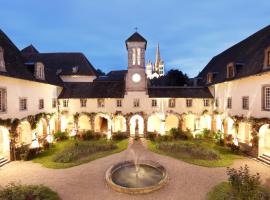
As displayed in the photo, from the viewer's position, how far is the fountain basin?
10.5 meters

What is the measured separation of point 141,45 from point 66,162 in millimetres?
18461

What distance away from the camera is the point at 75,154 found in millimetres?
16656

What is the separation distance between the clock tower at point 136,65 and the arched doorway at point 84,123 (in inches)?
329

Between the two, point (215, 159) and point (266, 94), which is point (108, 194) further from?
point (266, 94)

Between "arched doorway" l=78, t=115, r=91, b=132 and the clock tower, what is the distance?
8357 mm

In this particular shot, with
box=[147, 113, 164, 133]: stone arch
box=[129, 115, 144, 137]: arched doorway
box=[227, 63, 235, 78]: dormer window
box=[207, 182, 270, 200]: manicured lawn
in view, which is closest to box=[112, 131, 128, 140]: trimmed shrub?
box=[129, 115, 144, 137]: arched doorway

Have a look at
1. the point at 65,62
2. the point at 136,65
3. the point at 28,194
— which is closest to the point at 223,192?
the point at 28,194

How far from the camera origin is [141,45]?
82.1 ft

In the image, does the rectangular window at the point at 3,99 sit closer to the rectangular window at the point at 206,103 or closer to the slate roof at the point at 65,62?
the slate roof at the point at 65,62

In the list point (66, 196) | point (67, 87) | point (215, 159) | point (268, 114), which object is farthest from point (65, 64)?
point (268, 114)

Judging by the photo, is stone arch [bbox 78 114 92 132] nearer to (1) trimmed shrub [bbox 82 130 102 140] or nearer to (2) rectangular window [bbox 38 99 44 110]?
(1) trimmed shrub [bbox 82 130 102 140]

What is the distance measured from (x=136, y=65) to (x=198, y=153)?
14.8 m

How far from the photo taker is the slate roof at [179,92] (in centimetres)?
2542

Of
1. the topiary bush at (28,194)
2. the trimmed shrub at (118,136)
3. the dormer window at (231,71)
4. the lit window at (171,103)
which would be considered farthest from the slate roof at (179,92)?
the topiary bush at (28,194)
